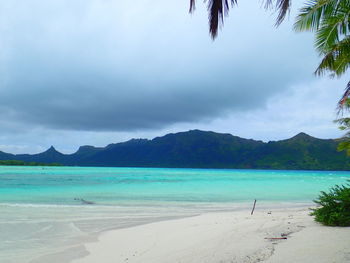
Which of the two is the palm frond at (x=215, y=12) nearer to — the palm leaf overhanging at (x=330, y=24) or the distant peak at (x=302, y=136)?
the palm leaf overhanging at (x=330, y=24)

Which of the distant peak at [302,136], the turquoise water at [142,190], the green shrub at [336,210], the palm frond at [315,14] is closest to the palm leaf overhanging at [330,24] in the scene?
the palm frond at [315,14]

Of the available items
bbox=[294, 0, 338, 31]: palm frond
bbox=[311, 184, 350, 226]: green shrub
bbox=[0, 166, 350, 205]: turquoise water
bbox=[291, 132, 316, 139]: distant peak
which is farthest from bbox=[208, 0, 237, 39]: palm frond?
bbox=[291, 132, 316, 139]: distant peak

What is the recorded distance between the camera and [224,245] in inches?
274

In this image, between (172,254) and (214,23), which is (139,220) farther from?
(214,23)

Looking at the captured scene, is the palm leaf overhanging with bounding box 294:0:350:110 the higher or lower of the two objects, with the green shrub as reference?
higher

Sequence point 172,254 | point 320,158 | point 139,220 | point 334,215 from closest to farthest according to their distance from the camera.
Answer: point 172,254
point 334,215
point 139,220
point 320,158

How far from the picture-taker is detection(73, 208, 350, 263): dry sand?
5.65m

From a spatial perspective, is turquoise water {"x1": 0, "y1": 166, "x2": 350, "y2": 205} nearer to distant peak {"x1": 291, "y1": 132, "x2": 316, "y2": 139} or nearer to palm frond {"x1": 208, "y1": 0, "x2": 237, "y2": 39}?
palm frond {"x1": 208, "y1": 0, "x2": 237, "y2": 39}

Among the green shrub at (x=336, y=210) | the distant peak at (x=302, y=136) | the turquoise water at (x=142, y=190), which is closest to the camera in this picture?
the green shrub at (x=336, y=210)

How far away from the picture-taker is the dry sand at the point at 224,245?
18.5ft

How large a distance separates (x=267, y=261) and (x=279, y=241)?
1.75 meters

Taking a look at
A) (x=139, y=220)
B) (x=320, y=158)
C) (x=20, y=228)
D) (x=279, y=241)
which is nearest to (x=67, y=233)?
(x=20, y=228)

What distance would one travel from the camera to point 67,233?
1000 centimetres

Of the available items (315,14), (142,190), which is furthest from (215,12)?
(142,190)
